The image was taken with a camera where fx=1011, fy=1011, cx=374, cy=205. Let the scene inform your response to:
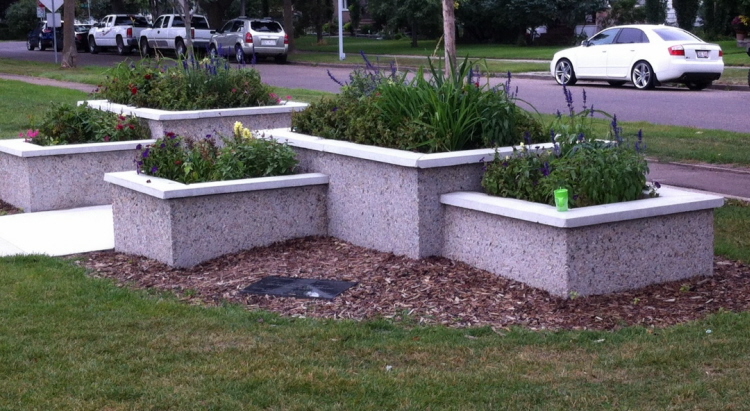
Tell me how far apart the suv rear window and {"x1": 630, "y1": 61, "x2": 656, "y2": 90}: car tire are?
57.7 ft

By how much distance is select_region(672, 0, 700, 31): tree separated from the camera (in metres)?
42.4

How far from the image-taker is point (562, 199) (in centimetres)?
604

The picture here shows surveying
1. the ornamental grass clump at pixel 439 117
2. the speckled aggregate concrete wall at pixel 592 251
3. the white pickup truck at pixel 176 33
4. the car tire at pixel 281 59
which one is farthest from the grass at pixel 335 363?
the white pickup truck at pixel 176 33

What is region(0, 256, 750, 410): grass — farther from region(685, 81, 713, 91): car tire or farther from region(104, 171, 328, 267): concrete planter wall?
region(685, 81, 713, 91): car tire

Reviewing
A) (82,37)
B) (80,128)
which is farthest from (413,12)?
(80,128)

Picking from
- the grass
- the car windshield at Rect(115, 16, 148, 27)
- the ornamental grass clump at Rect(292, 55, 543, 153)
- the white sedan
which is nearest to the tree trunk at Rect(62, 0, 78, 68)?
the car windshield at Rect(115, 16, 148, 27)

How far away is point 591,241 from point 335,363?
1.88m

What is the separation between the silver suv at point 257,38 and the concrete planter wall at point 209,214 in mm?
28674

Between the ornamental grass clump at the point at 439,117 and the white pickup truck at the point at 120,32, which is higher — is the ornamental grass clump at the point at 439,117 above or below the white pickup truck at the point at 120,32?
below

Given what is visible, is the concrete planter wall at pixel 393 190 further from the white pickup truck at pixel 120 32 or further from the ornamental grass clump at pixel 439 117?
the white pickup truck at pixel 120 32

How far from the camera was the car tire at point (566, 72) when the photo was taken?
79.5 ft

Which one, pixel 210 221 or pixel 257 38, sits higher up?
pixel 257 38

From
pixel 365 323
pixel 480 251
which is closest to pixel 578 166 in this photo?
pixel 480 251

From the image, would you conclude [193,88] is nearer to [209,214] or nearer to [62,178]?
[62,178]
